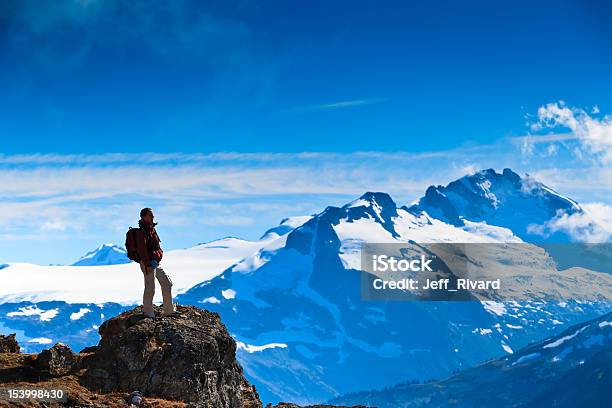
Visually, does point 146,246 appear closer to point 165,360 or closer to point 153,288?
point 153,288

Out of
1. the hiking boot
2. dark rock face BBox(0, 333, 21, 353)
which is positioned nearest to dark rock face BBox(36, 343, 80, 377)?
the hiking boot

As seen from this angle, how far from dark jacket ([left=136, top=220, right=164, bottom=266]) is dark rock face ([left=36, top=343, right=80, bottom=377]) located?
15.9 feet

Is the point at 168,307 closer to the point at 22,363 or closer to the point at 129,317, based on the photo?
the point at 129,317

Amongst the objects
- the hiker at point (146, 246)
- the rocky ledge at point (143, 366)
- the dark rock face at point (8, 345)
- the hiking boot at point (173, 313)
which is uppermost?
the hiker at point (146, 246)

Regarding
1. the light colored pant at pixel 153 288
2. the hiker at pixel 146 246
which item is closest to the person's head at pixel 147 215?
the hiker at pixel 146 246

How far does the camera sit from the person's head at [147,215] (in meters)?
38.2

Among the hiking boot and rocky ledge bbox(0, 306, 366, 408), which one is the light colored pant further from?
rocky ledge bbox(0, 306, 366, 408)

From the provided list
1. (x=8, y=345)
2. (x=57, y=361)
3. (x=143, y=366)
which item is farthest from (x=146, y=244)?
(x=8, y=345)

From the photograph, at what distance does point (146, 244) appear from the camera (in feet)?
127

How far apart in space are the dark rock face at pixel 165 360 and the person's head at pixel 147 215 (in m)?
4.48

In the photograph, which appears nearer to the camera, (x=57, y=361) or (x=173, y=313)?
(x=57, y=361)

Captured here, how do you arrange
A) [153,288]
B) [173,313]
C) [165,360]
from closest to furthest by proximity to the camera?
[165,360], [153,288], [173,313]

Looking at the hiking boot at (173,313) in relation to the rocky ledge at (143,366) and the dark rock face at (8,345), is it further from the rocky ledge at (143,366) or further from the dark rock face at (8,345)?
the dark rock face at (8,345)

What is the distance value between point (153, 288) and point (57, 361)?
506 cm
